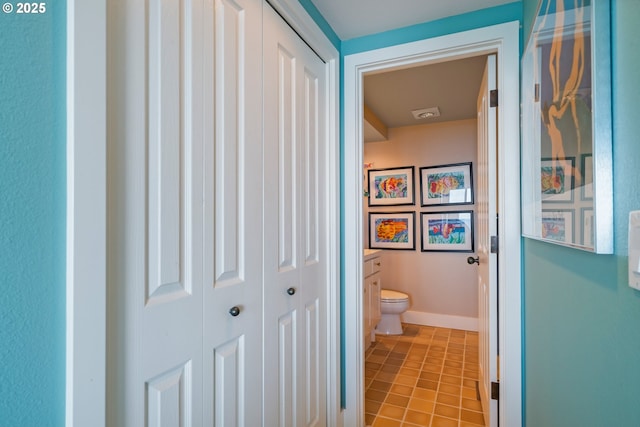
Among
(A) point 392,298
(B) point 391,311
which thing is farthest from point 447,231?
(B) point 391,311

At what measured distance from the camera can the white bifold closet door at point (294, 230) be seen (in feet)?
4.09

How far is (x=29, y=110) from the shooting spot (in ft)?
1.79

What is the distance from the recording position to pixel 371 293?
9.53 ft

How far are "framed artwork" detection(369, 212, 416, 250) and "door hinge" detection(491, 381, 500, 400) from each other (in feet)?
7.12

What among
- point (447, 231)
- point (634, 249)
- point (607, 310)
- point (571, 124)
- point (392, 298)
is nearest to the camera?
point (634, 249)

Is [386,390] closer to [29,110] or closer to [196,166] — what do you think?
[196,166]

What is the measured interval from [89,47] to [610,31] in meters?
1.00

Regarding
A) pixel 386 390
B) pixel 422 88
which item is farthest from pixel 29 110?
pixel 422 88

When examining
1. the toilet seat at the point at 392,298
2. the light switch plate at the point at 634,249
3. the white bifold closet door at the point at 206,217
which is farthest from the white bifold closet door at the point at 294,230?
the toilet seat at the point at 392,298

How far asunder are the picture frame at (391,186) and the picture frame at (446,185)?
0.47ft

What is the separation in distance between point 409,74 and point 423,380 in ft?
7.86

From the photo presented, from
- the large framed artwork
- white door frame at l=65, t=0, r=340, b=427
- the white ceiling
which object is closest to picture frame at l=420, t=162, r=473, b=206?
the white ceiling

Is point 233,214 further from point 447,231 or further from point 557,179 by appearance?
point 447,231

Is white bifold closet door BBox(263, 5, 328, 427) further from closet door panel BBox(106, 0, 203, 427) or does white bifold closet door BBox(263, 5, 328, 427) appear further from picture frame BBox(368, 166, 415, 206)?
picture frame BBox(368, 166, 415, 206)
